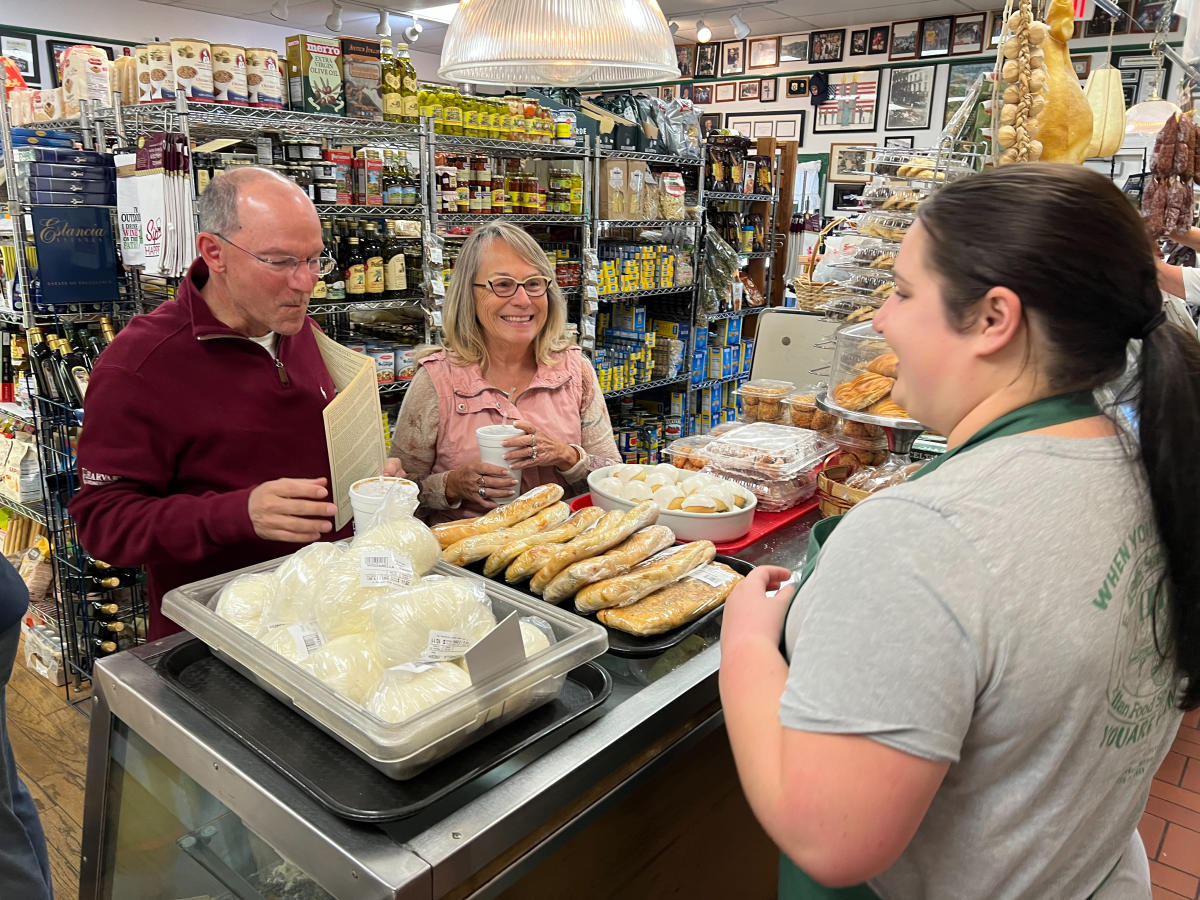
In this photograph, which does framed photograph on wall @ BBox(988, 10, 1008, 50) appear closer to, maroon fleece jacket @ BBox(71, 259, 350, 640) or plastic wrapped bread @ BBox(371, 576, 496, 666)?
maroon fleece jacket @ BBox(71, 259, 350, 640)

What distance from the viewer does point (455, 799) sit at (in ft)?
3.60

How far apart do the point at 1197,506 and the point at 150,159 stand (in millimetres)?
3476

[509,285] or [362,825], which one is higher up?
[509,285]

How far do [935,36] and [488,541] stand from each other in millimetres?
9429

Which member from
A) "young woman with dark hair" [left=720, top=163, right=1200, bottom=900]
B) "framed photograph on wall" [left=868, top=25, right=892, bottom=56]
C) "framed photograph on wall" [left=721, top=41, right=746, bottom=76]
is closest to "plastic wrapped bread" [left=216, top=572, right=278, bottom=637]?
"young woman with dark hair" [left=720, top=163, right=1200, bottom=900]

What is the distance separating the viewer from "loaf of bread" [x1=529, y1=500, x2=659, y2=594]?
5.38 feet

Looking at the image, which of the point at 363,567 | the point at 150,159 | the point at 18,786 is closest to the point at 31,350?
the point at 150,159

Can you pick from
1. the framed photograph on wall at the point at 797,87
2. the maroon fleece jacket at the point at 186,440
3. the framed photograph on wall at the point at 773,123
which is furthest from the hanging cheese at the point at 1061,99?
the framed photograph on wall at the point at 797,87

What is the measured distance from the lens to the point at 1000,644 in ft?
2.61

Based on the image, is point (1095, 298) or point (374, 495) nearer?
point (1095, 298)

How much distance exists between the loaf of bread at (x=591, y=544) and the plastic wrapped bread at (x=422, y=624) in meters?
0.42

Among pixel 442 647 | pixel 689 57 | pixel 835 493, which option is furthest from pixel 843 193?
pixel 442 647

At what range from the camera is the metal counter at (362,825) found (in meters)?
1.02

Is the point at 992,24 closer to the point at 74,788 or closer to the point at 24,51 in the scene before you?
the point at 24,51
